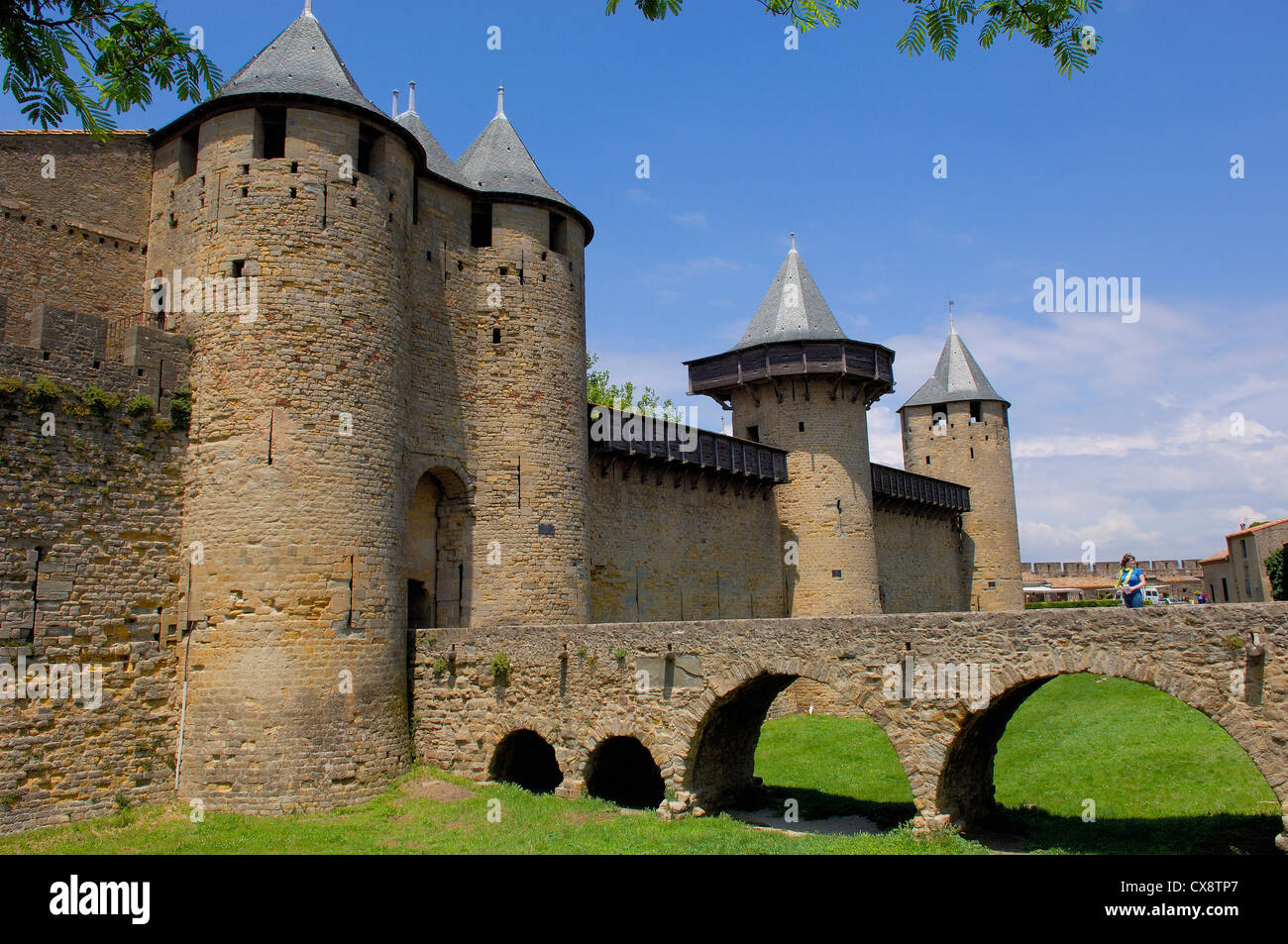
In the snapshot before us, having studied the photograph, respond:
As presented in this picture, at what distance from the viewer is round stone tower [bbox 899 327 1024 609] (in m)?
38.1

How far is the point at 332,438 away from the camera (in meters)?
15.1

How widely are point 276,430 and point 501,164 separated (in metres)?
8.87

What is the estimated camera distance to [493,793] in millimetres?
14945

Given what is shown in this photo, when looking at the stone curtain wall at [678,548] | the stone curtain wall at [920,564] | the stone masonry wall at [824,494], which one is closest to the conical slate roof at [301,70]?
the stone curtain wall at [678,548]

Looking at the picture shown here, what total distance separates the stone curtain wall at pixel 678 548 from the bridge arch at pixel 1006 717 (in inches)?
381

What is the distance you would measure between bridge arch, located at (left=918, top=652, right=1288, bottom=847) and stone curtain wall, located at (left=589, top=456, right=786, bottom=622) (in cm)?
968

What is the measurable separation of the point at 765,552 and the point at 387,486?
14.5 metres

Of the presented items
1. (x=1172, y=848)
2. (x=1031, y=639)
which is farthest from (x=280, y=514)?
(x=1172, y=848)

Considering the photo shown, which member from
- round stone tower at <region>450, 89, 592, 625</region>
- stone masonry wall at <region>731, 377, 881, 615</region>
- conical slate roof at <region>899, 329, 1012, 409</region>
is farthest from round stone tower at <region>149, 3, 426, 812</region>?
conical slate roof at <region>899, 329, 1012, 409</region>

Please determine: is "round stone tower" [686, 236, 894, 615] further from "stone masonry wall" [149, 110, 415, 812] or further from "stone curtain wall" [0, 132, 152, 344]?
"stone curtain wall" [0, 132, 152, 344]

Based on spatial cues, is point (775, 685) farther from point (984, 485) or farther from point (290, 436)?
point (984, 485)

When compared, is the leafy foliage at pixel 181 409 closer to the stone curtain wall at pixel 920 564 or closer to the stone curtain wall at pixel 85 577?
the stone curtain wall at pixel 85 577

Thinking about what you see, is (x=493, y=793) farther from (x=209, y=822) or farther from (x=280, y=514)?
(x=280, y=514)

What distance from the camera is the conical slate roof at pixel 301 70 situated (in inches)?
624
